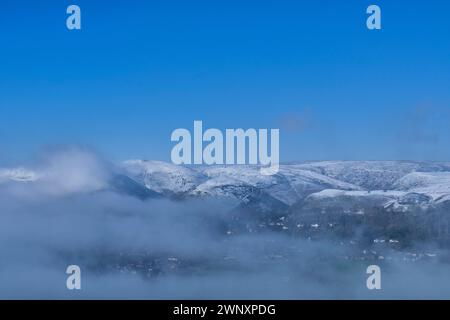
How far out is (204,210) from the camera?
5.77m

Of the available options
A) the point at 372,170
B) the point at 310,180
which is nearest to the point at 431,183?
the point at 372,170

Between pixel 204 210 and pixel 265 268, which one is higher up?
pixel 204 210

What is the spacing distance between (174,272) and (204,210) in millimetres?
630

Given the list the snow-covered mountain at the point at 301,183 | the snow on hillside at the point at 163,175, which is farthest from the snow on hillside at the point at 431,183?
the snow on hillside at the point at 163,175

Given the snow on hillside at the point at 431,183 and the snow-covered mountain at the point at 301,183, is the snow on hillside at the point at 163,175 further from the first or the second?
the snow on hillside at the point at 431,183

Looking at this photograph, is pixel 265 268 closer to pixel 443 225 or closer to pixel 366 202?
pixel 366 202

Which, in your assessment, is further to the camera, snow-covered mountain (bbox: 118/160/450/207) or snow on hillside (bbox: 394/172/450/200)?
snow on hillside (bbox: 394/172/450/200)

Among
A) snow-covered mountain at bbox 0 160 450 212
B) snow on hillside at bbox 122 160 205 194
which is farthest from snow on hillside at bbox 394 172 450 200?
snow on hillside at bbox 122 160 205 194

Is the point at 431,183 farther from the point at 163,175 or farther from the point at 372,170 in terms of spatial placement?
the point at 163,175

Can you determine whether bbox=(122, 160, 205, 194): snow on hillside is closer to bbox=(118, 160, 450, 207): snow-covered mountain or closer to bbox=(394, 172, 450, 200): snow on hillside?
bbox=(118, 160, 450, 207): snow-covered mountain

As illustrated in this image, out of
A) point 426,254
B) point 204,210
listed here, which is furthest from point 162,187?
point 426,254

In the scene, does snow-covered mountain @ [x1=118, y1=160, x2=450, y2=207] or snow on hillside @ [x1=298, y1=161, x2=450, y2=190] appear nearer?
snow-covered mountain @ [x1=118, y1=160, x2=450, y2=207]
